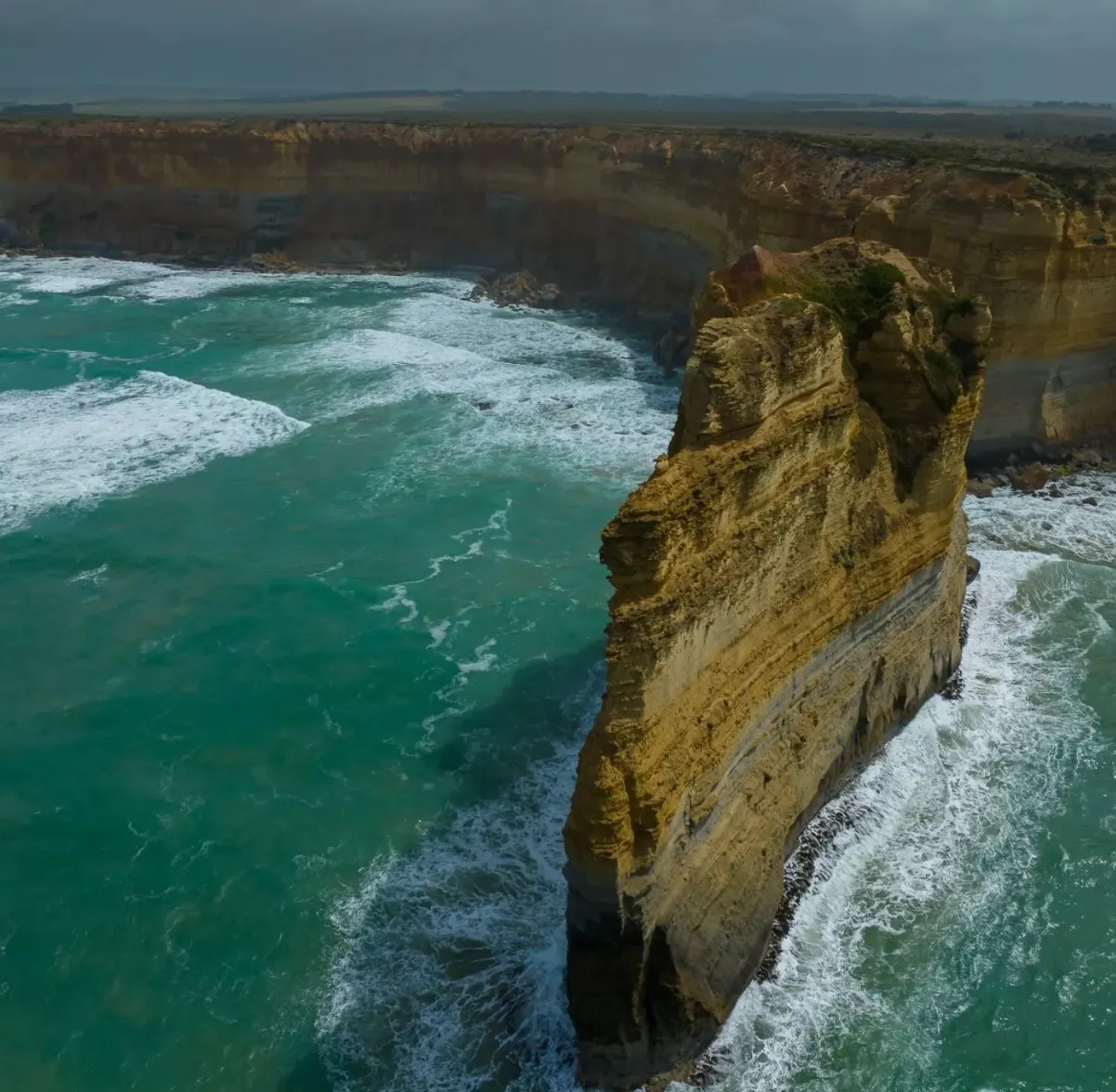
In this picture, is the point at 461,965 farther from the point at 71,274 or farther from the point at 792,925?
the point at 71,274

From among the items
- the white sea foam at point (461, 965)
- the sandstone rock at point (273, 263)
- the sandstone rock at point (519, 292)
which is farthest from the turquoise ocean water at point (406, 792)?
the sandstone rock at point (273, 263)

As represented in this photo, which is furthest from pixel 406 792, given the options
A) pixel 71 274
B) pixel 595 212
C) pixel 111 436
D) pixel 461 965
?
pixel 71 274

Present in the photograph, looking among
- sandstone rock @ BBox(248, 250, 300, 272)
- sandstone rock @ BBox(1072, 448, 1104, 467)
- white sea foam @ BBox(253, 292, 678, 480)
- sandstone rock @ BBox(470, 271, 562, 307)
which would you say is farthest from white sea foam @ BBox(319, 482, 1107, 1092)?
sandstone rock @ BBox(248, 250, 300, 272)

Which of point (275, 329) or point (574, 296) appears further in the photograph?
point (574, 296)

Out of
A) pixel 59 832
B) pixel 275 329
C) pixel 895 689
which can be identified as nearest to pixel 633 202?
pixel 275 329

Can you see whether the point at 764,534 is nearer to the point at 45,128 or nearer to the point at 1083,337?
the point at 1083,337

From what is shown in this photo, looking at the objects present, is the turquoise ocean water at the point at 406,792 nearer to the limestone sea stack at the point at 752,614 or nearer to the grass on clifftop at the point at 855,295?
the limestone sea stack at the point at 752,614
